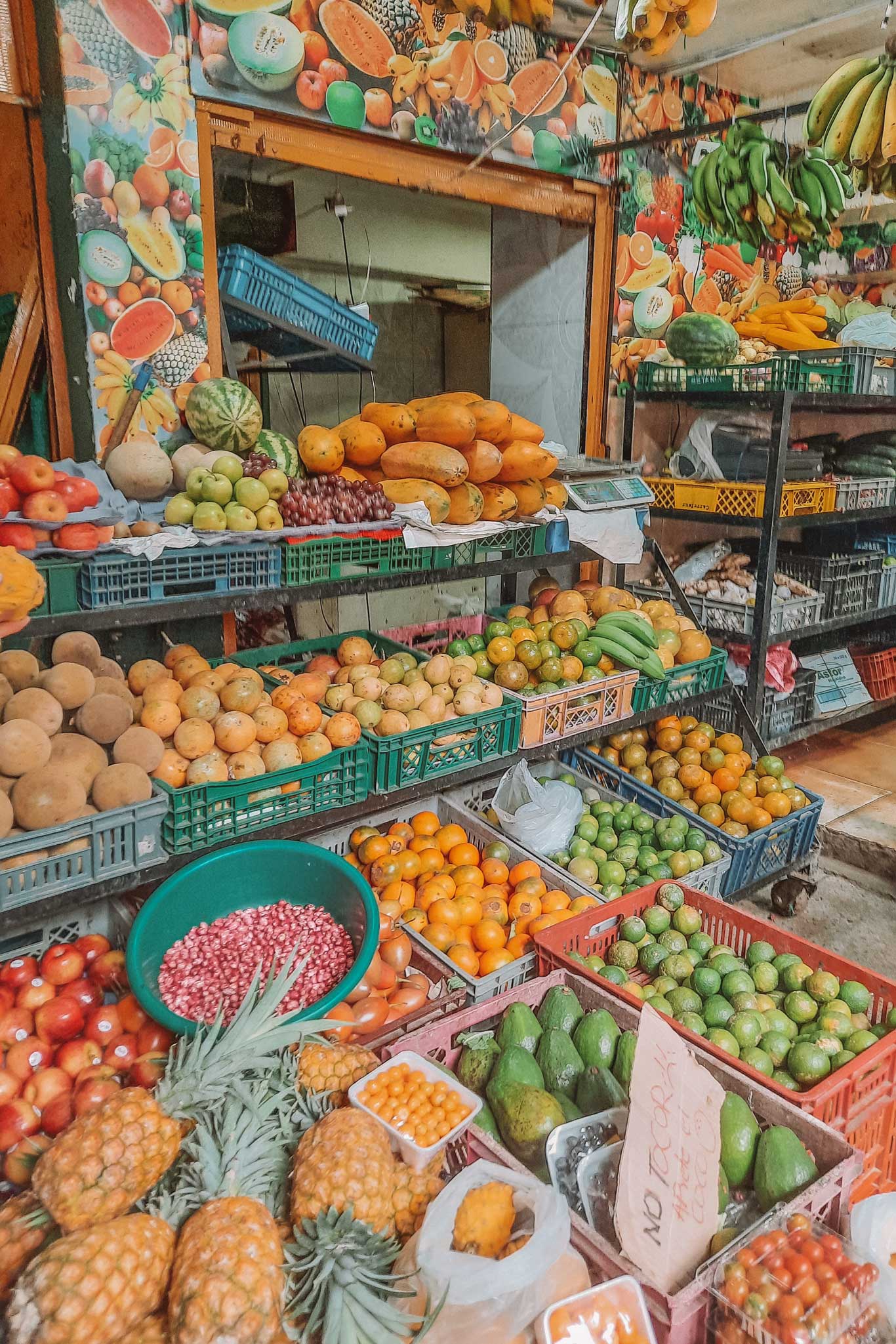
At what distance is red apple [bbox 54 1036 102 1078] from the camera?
7.14 ft

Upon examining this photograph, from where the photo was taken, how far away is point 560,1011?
2328 mm

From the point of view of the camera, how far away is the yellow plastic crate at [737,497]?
4.52 m

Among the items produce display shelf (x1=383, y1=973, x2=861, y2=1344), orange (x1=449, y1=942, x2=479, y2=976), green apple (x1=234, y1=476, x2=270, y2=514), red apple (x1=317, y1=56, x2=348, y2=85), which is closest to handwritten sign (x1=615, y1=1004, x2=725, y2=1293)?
produce display shelf (x1=383, y1=973, x2=861, y2=1344)

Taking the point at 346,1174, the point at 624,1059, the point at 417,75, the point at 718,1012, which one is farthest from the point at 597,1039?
the point at 417,75

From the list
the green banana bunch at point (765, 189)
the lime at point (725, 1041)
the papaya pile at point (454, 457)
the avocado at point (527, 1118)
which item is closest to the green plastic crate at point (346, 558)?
the papaya pile at point (454, 457)

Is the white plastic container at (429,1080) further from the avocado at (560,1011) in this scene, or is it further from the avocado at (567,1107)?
the avocado at (560,1011)

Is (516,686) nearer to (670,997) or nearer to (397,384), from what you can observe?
(670,997)

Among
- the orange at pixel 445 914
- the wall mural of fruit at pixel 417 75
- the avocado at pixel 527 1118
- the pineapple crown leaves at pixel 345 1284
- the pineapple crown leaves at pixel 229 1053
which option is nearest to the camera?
the pineapple crown leaves at pixel 345 1284

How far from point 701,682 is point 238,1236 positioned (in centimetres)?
320

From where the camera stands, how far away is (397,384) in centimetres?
790

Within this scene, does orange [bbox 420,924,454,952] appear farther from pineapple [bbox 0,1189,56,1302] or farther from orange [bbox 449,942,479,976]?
pineapple [bbox 0,1189,56,1302]

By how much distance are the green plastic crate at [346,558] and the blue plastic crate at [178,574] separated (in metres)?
0.06

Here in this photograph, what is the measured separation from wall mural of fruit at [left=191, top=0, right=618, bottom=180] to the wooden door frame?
0.22 feet

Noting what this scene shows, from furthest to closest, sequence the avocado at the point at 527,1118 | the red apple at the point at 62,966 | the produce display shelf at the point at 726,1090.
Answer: the red apple at the point at 62,966, the avocado at the point at 527,1118, the produce display shelf at the point at 726,1090
